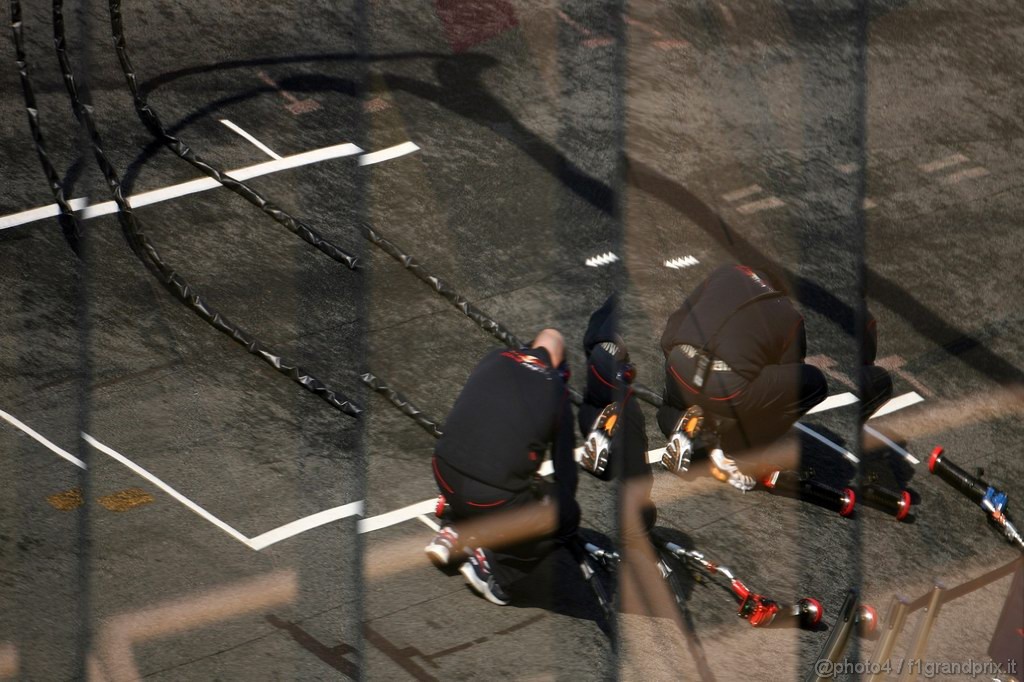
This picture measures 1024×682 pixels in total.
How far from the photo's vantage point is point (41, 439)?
8086mm

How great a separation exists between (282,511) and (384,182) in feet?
12.7

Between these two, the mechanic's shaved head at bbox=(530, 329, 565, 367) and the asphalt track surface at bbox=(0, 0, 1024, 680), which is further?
the mechanic's shaved head at bbox=(530, 329, 565, 367)

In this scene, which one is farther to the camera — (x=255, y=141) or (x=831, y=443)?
(x=255, y=141)

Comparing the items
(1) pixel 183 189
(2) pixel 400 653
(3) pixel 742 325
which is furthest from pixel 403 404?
(1) pixel 183 189

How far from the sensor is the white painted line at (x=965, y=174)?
12.0 metres

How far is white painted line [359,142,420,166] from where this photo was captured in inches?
431

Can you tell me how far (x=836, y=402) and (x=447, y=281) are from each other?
Answer: 336 centimetres

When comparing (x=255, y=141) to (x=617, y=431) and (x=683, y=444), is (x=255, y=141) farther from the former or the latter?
(x=683, y=444)

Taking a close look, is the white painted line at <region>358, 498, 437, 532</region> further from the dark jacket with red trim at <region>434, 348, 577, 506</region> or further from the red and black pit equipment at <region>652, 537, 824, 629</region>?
the red and black pit equipment at <region>652, 537, 824, 629</region>

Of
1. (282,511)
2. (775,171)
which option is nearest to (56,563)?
(282,511)

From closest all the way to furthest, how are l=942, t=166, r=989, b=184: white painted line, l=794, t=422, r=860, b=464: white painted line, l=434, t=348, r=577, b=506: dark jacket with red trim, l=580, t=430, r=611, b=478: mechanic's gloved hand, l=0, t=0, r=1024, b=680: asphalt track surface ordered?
l=434, t=348, r=577, b=506: dark jacket with red trim < l=0, t=0, r=1024, b=680: asphalt track surface < l=580, t=430, r=611, b=478: mechanic's gloved hand < l=794, t=422, r=860, b=464: white painted line < l=942, t=166, r=989, b=184: white painted line

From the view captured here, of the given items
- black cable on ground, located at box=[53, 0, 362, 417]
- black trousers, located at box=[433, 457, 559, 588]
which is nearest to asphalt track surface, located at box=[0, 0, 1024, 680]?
black cable on ground, located at box=[53, 0, 362, 417]

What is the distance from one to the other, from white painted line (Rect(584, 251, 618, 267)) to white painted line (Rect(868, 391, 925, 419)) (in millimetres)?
2600

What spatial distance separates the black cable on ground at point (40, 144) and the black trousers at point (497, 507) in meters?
4.08
